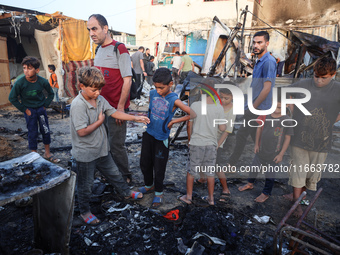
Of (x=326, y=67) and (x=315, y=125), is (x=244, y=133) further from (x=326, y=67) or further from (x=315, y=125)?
(x=326, y=67)

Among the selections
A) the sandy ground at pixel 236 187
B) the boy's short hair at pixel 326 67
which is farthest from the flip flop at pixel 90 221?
the boy's short hair at pixel 326 67

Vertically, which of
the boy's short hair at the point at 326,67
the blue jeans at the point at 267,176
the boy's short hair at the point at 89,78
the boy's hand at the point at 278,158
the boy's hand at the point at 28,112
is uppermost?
the boy's short hair at the point at 326,67

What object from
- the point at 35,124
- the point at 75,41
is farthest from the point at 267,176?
the point at 75,41

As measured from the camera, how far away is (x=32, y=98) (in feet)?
13.1

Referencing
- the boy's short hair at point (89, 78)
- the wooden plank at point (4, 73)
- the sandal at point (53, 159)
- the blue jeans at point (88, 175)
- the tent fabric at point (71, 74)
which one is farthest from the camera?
the tent fabric at point (71, 74)

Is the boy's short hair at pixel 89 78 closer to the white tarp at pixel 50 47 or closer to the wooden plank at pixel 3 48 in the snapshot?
the wooden plank at pixel 3 48

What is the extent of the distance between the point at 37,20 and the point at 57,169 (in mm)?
9759

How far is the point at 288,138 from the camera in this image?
3.05 m

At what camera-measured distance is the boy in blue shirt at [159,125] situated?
9.20 feet

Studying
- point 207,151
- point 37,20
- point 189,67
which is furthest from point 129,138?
point 37,20

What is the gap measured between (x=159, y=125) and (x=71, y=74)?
9.25 meters

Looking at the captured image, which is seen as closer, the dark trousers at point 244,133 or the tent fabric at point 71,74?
the dark trousers at point 244,133

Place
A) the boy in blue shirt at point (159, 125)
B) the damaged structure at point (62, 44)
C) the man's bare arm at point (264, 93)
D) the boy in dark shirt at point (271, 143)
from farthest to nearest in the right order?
the damaged structure at point (62, 44)
the man's bare arm at point (264, 93)
the boy in dark shirt at point (271, 143)
the boy in blue shirt at point (159, 125)

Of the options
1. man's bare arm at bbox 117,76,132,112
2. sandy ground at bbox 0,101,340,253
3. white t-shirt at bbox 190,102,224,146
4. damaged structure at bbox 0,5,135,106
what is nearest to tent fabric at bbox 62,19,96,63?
damaged structure at bbox 0,5,135,106
